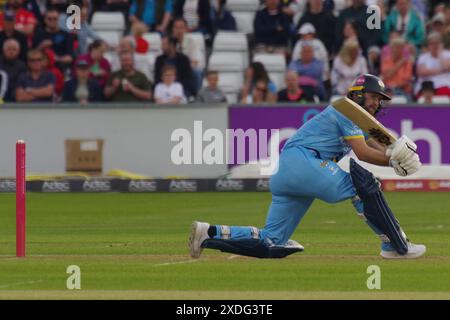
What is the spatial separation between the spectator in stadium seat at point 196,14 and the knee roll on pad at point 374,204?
45.8 feet

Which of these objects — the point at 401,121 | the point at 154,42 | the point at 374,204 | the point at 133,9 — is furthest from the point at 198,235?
the point at 133,9

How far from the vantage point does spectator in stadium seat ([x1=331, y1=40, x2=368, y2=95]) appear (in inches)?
929

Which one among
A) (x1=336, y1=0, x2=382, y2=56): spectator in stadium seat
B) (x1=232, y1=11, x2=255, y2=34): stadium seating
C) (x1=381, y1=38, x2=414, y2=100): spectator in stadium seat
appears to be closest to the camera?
(x1=381, y1=38, x2=414, y2=100): spectator in stadium seat

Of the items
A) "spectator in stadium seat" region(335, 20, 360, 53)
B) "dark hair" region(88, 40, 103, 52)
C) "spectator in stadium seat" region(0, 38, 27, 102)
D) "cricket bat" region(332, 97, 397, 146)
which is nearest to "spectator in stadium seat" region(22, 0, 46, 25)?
"spectator in stadium seat" region(0, 38, 27, 102)

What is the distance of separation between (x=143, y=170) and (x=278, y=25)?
3957 mm

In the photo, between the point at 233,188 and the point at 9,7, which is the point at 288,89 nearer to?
the point at 233,188

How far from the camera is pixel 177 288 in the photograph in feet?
35.3

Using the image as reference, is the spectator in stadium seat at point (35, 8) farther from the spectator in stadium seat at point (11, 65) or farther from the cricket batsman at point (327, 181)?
the cricket batsman at point (327, 181)

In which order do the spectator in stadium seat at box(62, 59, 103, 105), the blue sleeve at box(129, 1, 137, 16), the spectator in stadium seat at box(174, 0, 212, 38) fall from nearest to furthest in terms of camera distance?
the spectator in stadium seat at box(62, 59, 103, 105) → the spectator in stadium seat at box(174, 0, 212, 38) → the blue sleeve at box(129, 1, 137, 16)

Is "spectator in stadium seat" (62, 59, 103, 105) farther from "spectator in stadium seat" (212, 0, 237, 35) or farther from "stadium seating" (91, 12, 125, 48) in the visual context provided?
"spectator in stadium seat" (212, 0, 237, 35)

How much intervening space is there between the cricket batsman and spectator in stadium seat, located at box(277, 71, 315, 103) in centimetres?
1107

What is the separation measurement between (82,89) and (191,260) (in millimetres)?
11496

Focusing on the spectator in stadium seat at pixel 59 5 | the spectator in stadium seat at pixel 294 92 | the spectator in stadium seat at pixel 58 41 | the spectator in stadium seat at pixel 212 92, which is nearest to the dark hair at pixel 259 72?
the spectator in stadium seat at pixel 294 92

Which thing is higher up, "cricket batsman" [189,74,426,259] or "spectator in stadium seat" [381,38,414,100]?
"spectator in stadium seat" [381,38,414,100]
